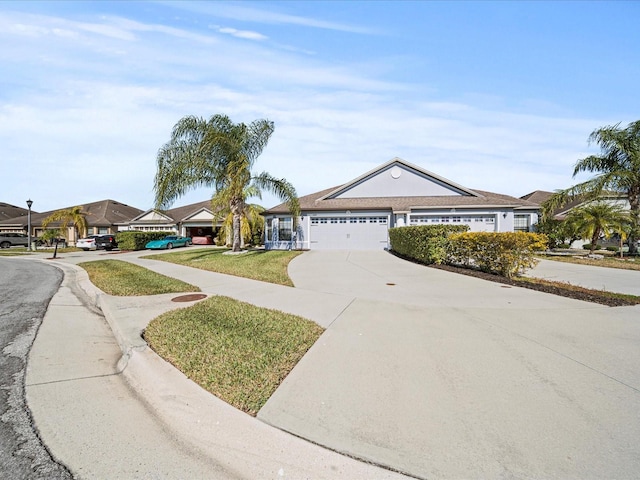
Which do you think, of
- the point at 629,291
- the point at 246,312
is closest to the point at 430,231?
the point at 629,291

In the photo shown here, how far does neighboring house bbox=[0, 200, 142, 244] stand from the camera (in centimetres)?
3590

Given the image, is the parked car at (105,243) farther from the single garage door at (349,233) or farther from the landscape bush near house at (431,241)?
the landscape bush near house at (431,241)

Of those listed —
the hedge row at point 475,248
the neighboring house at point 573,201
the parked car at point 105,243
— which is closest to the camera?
the hedge row at point 475,248

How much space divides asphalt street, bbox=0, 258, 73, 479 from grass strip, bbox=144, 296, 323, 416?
1.32 meters

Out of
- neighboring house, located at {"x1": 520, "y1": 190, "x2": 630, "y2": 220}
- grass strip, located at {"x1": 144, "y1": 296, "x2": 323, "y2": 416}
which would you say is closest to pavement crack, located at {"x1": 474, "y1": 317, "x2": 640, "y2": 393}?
grass strip, located at {"x1": 144, "y1": 296, "x2": 323, "y2": 416}

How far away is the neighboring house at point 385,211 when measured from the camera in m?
22.2

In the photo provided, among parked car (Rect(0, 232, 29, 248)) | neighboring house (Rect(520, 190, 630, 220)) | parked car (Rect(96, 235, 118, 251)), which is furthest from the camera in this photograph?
parked car (Rect(0, 232, 29, 248))

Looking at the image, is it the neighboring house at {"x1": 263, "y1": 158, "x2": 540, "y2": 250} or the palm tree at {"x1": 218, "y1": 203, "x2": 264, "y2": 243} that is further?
the neighboring house at {"x1": 263, "y1": 158, "x2": 540, "y2": 250}

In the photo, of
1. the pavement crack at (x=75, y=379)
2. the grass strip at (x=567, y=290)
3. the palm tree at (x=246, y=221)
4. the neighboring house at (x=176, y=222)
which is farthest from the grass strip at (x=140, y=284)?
the neighboring house at (x=176, y=222)

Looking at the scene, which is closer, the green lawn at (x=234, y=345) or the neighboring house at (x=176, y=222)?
the green lawn at (x=234, y=345)

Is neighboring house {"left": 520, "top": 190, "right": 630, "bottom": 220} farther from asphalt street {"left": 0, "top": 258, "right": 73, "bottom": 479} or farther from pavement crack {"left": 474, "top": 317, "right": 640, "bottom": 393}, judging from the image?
asphalt street {"left": 0, "top": 258, "right": 73, "bottom": 479}

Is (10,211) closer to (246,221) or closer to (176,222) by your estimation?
(176,222)

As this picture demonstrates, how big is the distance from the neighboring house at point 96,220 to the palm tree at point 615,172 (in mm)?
39731

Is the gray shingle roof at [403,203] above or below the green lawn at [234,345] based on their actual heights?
above
